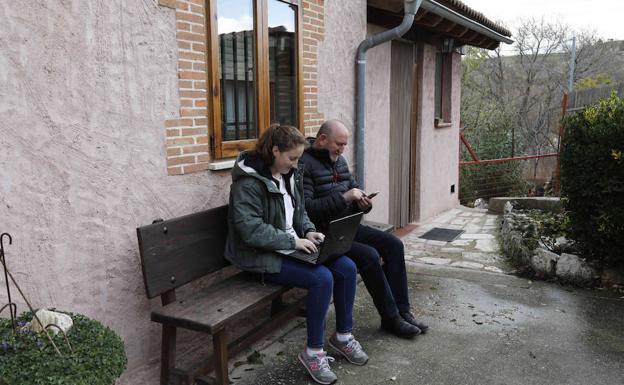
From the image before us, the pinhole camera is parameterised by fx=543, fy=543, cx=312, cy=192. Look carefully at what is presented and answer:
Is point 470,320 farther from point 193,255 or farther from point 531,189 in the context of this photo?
point 531,189

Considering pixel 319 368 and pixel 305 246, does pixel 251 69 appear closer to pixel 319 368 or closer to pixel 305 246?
pixel 305 246

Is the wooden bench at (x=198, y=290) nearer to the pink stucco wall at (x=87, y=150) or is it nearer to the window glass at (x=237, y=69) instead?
the pink stucco wall at (x=87, y=150)

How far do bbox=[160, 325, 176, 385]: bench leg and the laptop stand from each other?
79 centimetres

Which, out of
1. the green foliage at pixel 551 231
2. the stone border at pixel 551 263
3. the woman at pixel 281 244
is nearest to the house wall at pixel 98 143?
the woman at pixel 281 244

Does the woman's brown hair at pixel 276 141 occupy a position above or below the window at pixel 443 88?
below

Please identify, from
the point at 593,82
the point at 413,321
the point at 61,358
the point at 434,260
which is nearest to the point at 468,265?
the point at 434,260

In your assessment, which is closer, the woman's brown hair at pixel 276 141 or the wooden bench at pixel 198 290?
the wooden bench at pixel 198 290

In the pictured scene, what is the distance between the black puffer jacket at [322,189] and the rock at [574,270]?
234cm

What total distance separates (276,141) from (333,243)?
72 centimetres

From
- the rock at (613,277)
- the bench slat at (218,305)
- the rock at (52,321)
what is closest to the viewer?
the rock at (52,321)

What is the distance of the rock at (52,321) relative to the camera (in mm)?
2348

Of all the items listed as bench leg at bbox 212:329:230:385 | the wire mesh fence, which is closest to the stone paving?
the wire mesh fence

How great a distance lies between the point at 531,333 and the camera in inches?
159

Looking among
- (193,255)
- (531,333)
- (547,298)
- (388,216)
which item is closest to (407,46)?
(388,216)
